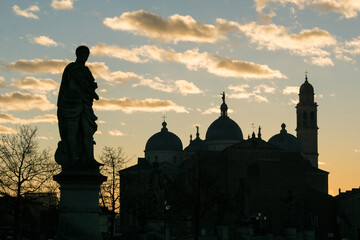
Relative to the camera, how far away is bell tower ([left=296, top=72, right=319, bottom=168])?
15338 cm

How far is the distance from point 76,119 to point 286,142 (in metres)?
135

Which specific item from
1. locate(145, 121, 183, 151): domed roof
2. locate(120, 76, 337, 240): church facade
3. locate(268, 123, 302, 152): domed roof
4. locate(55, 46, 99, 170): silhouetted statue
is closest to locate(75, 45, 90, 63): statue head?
locate(55, 46, 99, 170): silhouetted statue

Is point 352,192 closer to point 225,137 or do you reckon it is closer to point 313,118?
point 225,137

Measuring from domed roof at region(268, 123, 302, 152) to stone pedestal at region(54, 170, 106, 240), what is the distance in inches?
5247

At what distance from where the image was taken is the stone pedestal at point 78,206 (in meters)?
8.17

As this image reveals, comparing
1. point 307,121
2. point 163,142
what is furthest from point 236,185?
point 307,121

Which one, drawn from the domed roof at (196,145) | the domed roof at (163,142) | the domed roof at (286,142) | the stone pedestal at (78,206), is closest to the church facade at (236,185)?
the domed roof at (286,142)

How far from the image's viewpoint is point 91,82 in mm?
8500

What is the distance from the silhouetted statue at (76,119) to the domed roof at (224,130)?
13172cm

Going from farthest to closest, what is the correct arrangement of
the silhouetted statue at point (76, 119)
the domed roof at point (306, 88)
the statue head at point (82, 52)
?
the domed roof at point (306, 88) → the statue head at point (82, 52) → the silhouetted statue at point (76, 119)

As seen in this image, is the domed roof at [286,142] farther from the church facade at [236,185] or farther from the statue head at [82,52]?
the statue head at [82,52]

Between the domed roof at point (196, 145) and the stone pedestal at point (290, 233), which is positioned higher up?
the domed roof at point (196, 145)

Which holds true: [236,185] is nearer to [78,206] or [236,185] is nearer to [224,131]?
[224,131]

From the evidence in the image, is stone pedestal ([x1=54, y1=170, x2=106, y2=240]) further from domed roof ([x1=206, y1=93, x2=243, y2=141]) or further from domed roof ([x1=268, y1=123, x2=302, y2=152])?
domed roof ([x1=268, y1=123, x2=302, y2=152])
